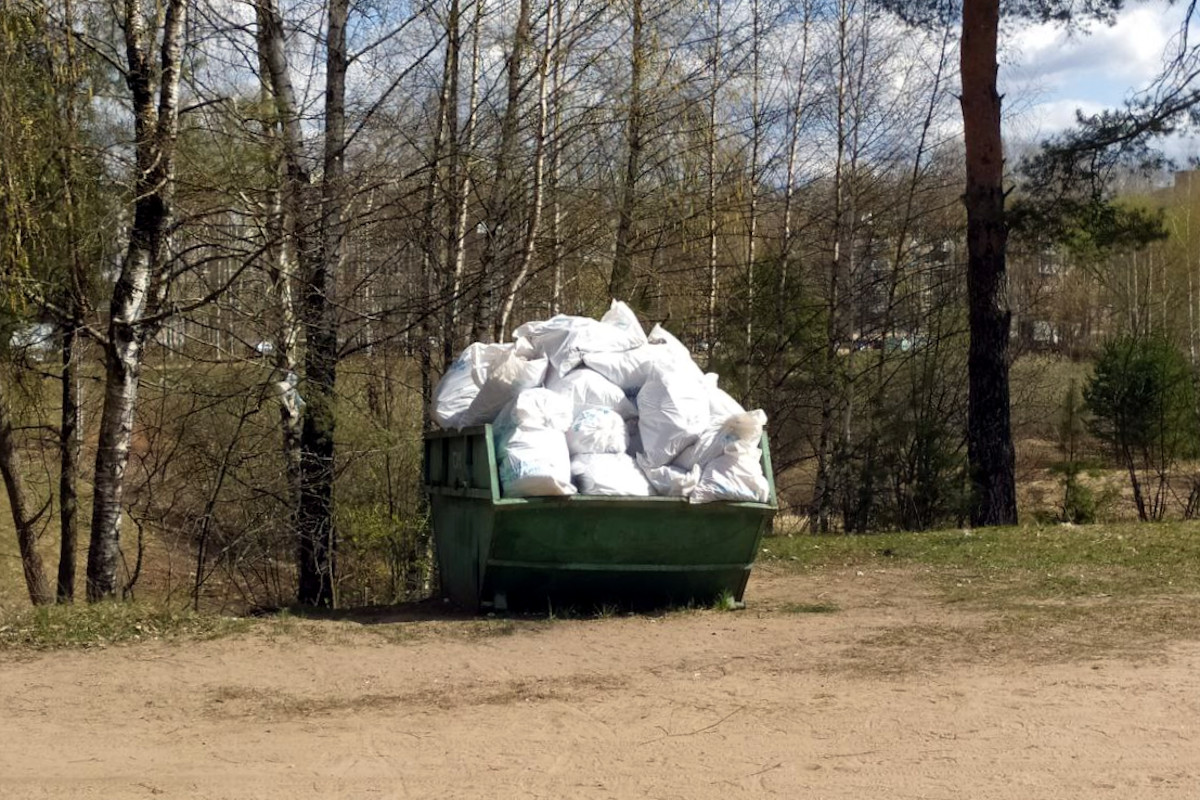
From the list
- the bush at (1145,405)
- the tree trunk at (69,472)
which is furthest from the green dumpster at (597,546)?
the bush at (1145,405)

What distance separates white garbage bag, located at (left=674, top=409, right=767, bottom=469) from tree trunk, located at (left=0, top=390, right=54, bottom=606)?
9501 mm

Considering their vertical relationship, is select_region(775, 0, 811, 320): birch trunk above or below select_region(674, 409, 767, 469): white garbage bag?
above

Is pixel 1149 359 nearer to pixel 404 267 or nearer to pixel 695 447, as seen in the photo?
pixel 404 267

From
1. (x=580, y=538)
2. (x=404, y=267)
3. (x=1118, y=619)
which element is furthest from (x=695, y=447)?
(x=404, y=267)

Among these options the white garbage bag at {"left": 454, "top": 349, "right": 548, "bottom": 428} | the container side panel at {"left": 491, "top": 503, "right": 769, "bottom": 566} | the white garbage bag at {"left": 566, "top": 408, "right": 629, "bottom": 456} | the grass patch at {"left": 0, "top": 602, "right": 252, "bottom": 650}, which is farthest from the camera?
the white garbage bag at {"left": 454, "top": 349, "right": 548, "bottom": 428}

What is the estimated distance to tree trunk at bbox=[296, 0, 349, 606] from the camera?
1175 centimetres

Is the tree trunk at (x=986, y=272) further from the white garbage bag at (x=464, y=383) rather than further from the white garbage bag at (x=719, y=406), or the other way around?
the white garbage bag at (x=464, y=383)

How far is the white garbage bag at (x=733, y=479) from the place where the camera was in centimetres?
815

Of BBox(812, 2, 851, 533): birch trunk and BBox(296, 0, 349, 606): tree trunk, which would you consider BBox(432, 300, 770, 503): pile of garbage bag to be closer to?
BBox(296, 0, 349, 606): tree trunk

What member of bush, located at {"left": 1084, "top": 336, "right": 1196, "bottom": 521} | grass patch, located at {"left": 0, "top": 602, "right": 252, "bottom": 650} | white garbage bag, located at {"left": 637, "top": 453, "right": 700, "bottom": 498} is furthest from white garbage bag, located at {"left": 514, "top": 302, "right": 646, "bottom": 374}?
bush, located at {"left": 1084, "top": 336, "right": 1196, "bottom": 521}

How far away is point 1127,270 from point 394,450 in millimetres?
33857

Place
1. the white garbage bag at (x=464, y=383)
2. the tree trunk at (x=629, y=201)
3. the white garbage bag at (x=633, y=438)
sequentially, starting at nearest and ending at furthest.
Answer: the white garbage bag at (x=633, y=438) < the white garbage bag at (x=464, y=383) < the tree trunk at (x=629, y=201)

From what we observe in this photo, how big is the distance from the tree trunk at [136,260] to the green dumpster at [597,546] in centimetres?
284

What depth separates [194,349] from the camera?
1229 centimetres
